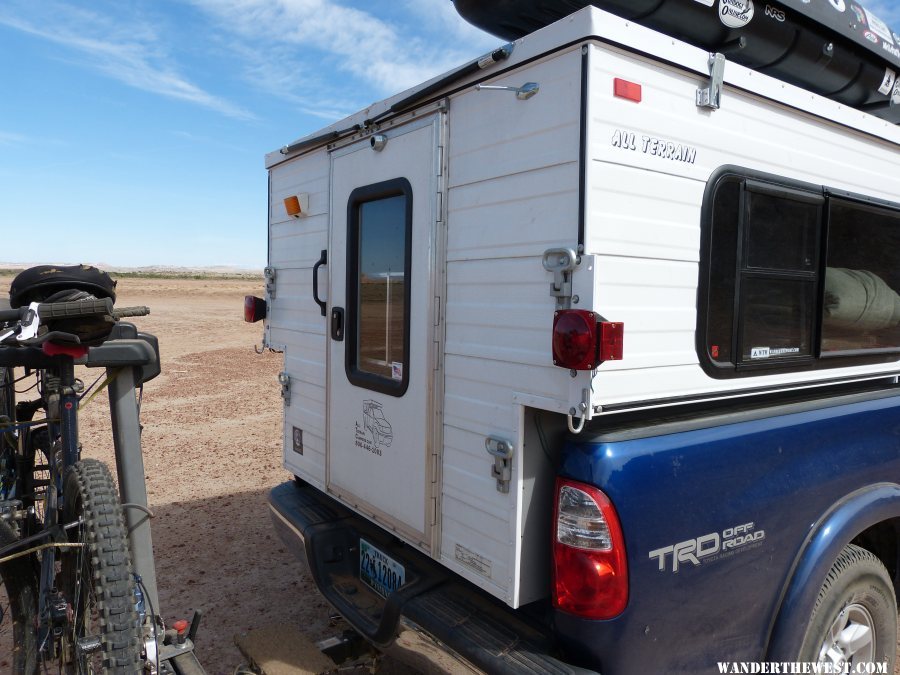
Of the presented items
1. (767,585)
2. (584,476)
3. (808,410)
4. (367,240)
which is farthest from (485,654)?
(367,240)

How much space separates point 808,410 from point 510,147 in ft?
5.12

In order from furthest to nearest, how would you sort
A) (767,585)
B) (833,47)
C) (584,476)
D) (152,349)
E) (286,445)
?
(286,445) → (833,47) → (152,349) → (767,585) → (584,476)

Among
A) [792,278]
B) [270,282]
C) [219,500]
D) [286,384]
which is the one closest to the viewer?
[792,278]

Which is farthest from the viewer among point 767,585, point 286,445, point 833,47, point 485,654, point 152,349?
point 286,445

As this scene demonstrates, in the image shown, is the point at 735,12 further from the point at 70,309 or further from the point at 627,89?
the point at 70,309

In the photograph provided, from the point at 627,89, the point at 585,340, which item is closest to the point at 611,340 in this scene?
the point at 585,340

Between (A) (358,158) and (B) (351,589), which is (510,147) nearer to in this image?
(A) (358,158)

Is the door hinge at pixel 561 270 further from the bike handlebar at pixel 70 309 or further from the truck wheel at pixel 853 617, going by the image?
the truck wheel at pixel 853 617

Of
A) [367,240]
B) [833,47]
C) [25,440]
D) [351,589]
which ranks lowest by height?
[351,589]

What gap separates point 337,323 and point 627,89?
5.94ft

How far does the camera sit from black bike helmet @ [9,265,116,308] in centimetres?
237

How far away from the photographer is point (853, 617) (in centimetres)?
282

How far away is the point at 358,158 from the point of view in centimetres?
315

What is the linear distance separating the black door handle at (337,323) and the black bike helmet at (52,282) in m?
1.11
